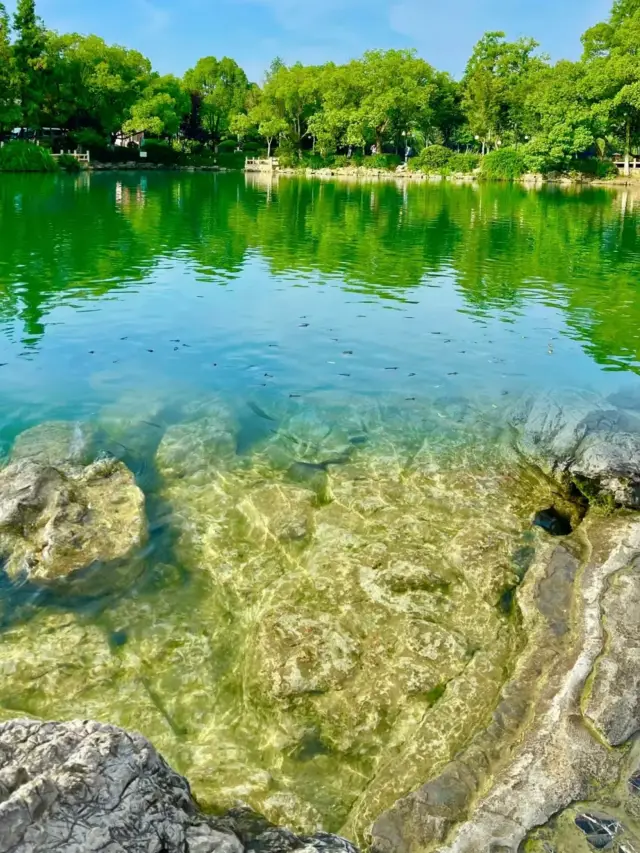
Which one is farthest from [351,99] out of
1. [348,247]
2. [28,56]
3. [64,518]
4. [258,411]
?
[64,518]

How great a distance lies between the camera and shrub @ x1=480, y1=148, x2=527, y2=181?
7962cm

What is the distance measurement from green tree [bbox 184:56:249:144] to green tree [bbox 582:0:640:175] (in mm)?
51886

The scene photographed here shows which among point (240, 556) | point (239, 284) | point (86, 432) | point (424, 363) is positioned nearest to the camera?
point (240, 556)

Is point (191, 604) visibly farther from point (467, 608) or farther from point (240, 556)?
point (467, 608)

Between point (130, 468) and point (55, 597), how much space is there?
2.73 m

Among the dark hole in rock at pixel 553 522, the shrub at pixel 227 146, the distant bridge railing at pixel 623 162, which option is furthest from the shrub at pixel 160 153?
the dark hole in rock at pixel 553 522

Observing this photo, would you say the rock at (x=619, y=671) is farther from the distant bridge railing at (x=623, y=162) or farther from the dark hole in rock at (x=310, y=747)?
the distant bridge railing at (x=623, y=162)

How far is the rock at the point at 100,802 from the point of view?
3.31m

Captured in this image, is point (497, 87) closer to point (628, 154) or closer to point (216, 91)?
point (628, 154)

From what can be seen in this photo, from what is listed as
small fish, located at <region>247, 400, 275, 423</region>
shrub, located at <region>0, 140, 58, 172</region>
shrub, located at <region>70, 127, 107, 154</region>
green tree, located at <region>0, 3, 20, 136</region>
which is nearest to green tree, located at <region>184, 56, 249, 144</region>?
shrub, located at <region>70, 127, 107, 154</region>

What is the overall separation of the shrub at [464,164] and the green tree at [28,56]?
47131 mm

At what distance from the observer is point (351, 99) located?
100375 mm

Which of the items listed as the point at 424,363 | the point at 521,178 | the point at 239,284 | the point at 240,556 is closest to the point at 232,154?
the point at 521,178

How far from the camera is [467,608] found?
663 cm
